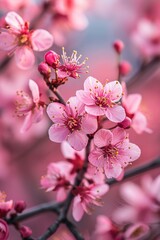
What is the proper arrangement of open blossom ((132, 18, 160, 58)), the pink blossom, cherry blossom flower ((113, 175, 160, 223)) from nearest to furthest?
the pink blossom, cherry blossom flower ((113, 175, 160, 223)), open blossom ((132, 18, 160, 58))

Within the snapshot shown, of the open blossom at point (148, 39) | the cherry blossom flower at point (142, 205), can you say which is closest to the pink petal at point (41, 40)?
the cherry blossom flower at point (142, 205)

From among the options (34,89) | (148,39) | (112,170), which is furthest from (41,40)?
(148,39)

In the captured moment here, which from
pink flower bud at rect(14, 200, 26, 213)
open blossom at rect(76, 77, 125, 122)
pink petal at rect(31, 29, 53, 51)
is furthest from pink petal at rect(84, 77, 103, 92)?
pink flower bud at rect(14, 200, 26, 213)

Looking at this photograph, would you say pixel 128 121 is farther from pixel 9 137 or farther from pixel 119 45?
pixel 9 137

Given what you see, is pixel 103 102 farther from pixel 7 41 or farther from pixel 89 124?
pixel 7 41

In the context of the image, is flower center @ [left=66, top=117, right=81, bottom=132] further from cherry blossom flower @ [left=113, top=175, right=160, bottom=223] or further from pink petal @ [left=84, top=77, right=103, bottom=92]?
cherry blossom flower @ [left=113, top=175, right=160, bottom=223]

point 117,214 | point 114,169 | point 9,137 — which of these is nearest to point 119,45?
point 114,169

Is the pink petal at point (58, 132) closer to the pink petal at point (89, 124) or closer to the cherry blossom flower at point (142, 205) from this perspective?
the pink petal at point (89, 124)
